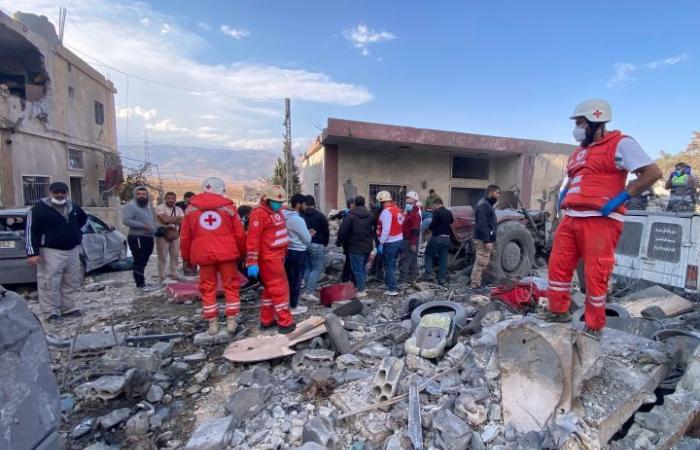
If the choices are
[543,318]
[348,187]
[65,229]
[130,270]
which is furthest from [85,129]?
[543,318]

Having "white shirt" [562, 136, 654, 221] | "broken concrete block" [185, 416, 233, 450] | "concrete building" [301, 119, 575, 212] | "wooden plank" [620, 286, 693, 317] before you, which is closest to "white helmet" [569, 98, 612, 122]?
"white shirt" [562, 136, 654, 221]

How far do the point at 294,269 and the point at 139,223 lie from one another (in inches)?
116

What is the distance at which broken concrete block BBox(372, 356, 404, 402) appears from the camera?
2.80m

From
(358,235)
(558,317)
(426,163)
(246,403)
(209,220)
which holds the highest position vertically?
(426,163)

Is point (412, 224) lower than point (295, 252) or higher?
higher

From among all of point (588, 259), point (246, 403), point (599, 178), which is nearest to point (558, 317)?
point (588, 259)

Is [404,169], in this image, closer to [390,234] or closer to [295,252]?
[390,234]

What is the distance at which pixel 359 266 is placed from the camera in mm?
5918

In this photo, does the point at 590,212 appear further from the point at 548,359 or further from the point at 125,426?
the point at 125,426

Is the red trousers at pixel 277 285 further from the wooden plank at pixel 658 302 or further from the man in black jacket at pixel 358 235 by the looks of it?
the wooden plank at pixel 658 302

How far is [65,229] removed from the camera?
475cm

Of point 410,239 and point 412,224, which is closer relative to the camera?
point 412,224

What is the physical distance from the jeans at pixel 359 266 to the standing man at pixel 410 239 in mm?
938

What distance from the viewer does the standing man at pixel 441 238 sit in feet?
20.6
